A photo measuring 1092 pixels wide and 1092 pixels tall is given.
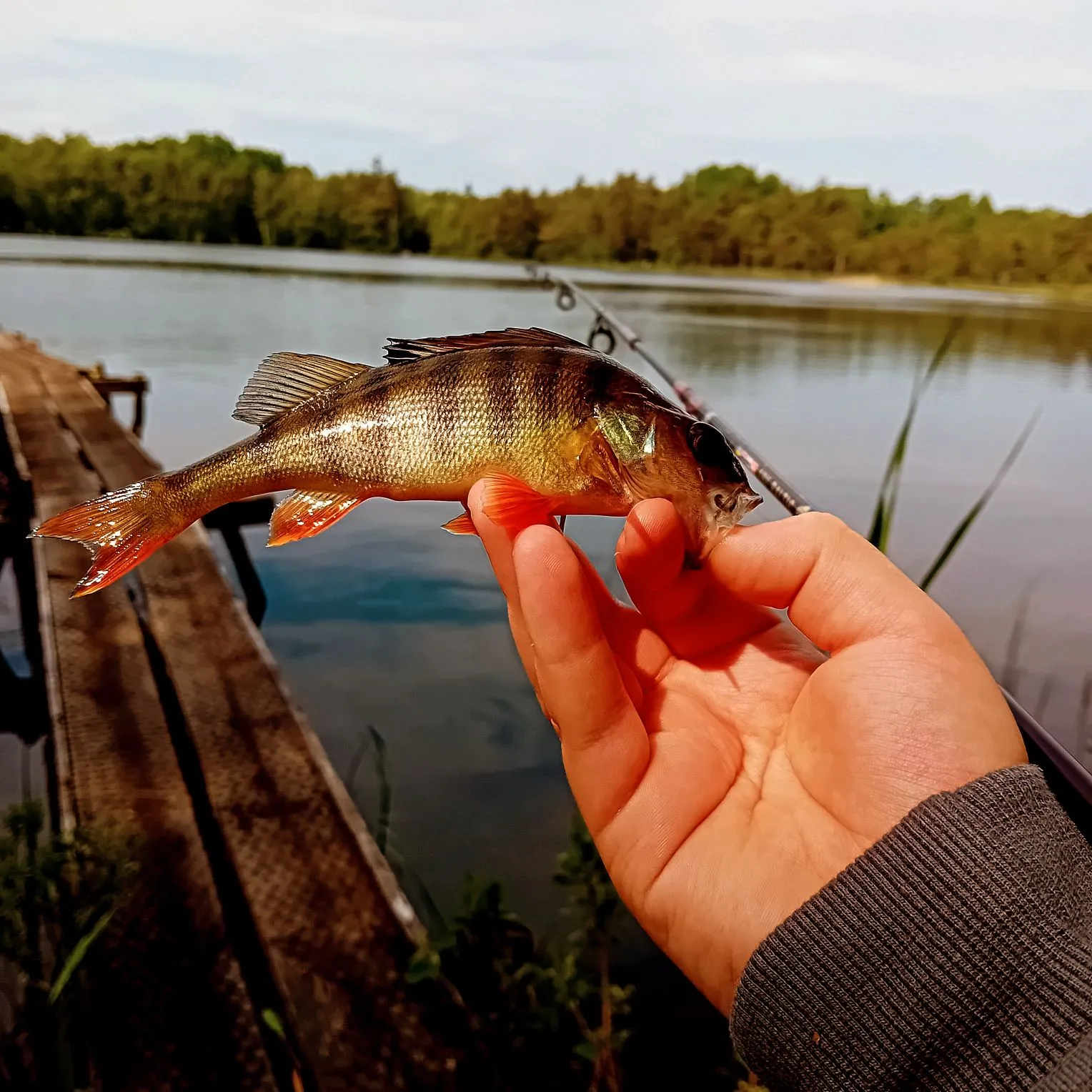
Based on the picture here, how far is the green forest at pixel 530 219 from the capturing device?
16469 mm

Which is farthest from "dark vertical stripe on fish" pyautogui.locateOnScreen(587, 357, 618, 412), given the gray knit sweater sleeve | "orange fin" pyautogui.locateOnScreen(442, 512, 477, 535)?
the gray knit sweater sleeve

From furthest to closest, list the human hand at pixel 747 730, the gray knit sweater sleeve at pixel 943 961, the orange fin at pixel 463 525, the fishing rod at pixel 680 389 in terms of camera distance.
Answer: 1. the fishing rod at pixel 680 389
2. the orange fin at pixel 463 525
3. the human hand at pixel 747 730
4. the gray knit sweater sleeve at pixel 943 961

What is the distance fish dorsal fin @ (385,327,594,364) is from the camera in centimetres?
200

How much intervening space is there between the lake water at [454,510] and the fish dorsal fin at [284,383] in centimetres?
386

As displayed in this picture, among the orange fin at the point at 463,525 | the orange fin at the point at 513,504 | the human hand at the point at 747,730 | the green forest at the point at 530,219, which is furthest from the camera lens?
the green forest at the point at 530,219

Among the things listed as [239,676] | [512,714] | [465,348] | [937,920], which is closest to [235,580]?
[512,714]

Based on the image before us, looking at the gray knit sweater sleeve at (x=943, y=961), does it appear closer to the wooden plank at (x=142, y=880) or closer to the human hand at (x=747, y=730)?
the human hand at (x=747, y=730)

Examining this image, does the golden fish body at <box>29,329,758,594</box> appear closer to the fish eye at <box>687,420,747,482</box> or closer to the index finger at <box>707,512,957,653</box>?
the fish eye at <box>687,420,747,482</box>

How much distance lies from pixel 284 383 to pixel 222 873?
8.83 ft

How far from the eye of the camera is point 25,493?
9328 mm

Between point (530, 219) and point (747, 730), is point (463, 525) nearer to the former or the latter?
point (747, 730)

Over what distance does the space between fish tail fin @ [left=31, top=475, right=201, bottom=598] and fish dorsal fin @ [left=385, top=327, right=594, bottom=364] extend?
27.5 inches

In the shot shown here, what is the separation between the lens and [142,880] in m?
3.34

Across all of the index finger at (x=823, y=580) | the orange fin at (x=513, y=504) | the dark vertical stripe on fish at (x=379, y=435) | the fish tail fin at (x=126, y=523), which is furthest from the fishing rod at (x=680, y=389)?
the fish tail fin at (x=126, y=523)
